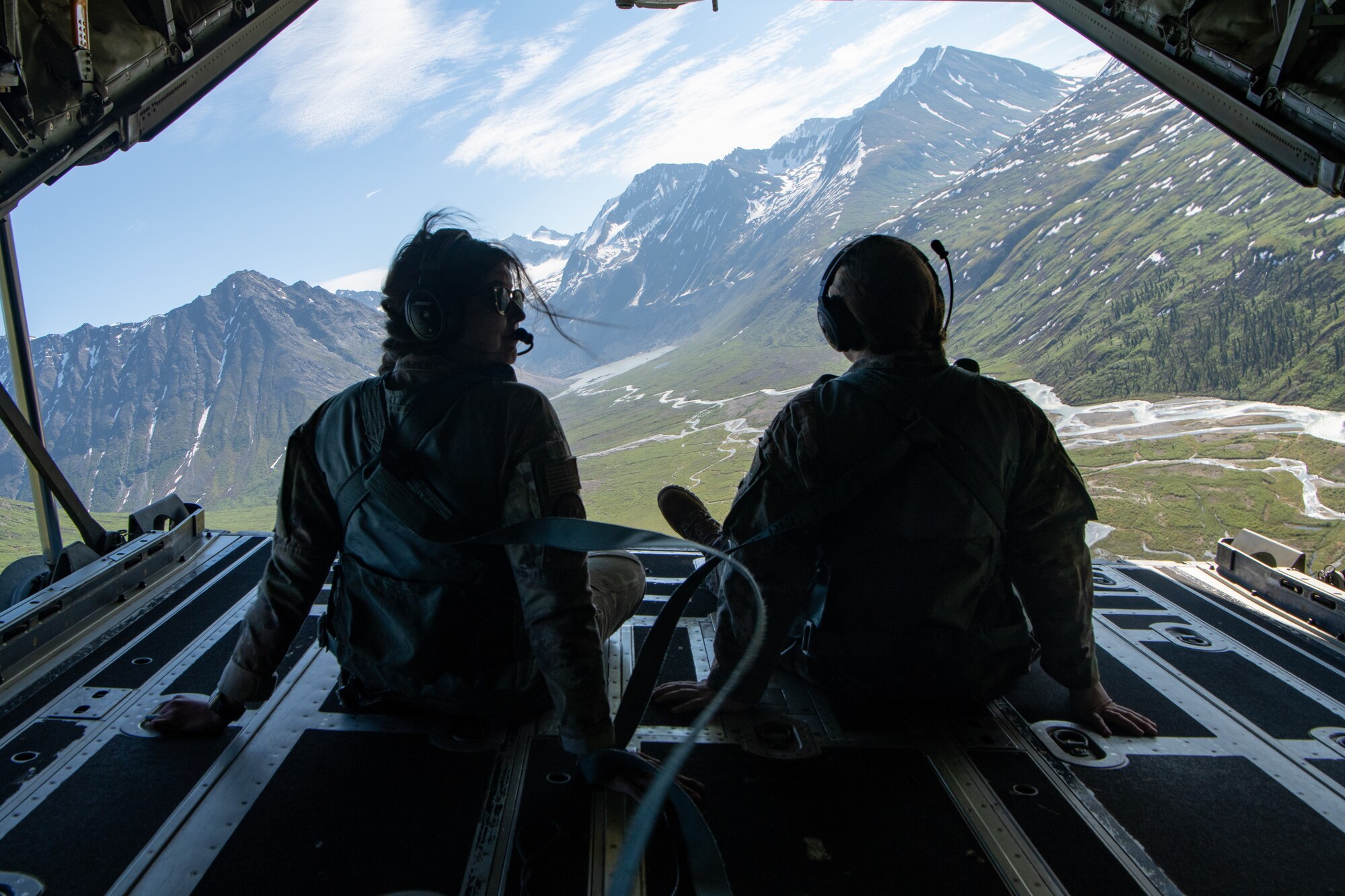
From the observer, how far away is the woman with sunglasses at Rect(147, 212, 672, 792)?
5.82ft

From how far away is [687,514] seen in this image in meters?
2.75

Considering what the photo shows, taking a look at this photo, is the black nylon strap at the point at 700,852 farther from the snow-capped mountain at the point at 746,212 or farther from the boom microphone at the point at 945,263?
the snow-capped mountain at the point at 746,212

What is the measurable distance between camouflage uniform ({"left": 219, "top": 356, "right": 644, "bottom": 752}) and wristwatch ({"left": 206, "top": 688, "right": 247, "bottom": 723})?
0.04 meters

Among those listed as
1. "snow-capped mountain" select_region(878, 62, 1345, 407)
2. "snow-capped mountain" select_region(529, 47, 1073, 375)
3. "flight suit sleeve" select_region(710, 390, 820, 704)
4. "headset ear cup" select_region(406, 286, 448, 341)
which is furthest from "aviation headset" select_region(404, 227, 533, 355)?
"snow-capped mountain" select_region(529, 47, 1073, 375)

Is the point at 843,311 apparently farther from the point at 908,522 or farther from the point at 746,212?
the point at 746,212

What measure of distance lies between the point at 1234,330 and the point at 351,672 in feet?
168

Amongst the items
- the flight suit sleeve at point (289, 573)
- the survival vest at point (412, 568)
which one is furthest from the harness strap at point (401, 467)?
the flight suit sleeve at point (289, 573)

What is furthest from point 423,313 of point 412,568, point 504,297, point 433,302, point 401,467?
point 412,568

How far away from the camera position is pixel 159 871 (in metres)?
1.61

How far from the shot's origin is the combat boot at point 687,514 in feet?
8.98

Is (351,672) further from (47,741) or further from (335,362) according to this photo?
(335,362)

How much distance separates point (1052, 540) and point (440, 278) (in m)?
1.84

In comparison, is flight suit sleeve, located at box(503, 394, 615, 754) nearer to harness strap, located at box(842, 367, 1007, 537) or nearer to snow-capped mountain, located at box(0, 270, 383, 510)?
harness strap, located at box(842, 367, 1007, 537)

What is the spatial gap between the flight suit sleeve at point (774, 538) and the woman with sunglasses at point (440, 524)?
525mm
